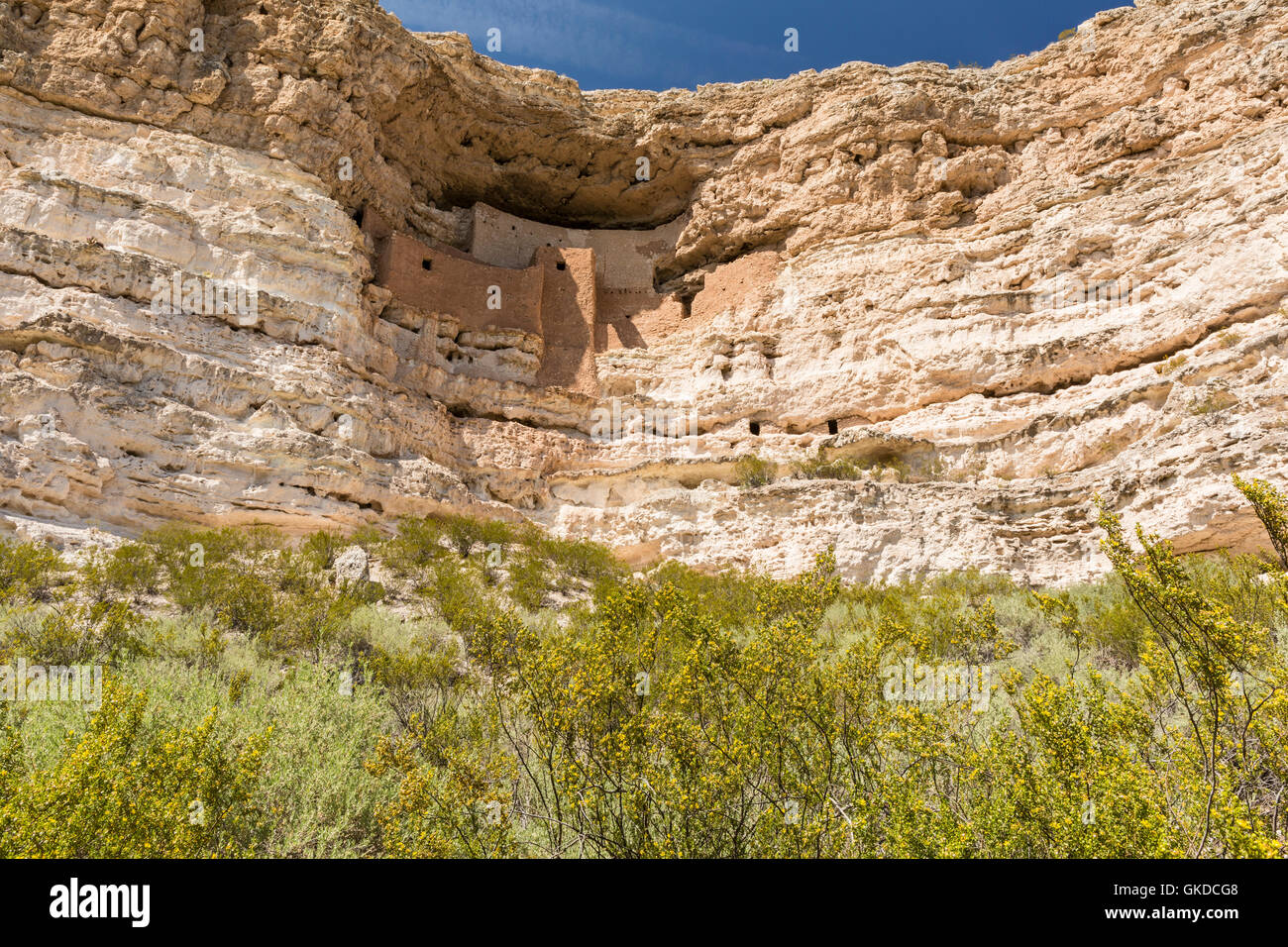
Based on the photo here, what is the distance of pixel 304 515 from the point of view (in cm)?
1019

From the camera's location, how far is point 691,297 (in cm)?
1809

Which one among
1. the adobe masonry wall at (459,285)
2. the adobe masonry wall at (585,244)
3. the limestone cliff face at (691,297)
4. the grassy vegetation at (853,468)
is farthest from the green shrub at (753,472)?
the adobe masonry wall at (585,244)

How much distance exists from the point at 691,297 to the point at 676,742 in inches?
619

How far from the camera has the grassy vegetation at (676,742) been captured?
2760mm

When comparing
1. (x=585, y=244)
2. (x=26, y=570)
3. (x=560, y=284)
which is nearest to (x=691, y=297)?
(x=560, y=284)

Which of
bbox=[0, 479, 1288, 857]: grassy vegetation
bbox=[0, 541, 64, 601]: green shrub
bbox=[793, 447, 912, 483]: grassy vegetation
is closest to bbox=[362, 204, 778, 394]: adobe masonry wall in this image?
bbox=[793, 447, 912, 483]: grassy vegetation

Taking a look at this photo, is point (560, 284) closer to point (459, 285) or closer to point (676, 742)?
point (459, 285)

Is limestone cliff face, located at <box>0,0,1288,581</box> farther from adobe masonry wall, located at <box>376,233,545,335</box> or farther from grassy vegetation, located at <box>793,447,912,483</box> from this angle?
adobe masonry wall, located at <box>376,233,545,335</box>

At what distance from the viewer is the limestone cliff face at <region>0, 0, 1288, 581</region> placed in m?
9.88

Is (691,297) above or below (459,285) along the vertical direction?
above

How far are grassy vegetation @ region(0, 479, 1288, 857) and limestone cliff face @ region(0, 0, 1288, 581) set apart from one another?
3.62 m

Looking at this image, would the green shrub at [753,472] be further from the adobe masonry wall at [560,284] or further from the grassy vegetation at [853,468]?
the adobe masonry wall at [560,284]

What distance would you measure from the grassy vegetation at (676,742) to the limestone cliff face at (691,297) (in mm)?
3617
